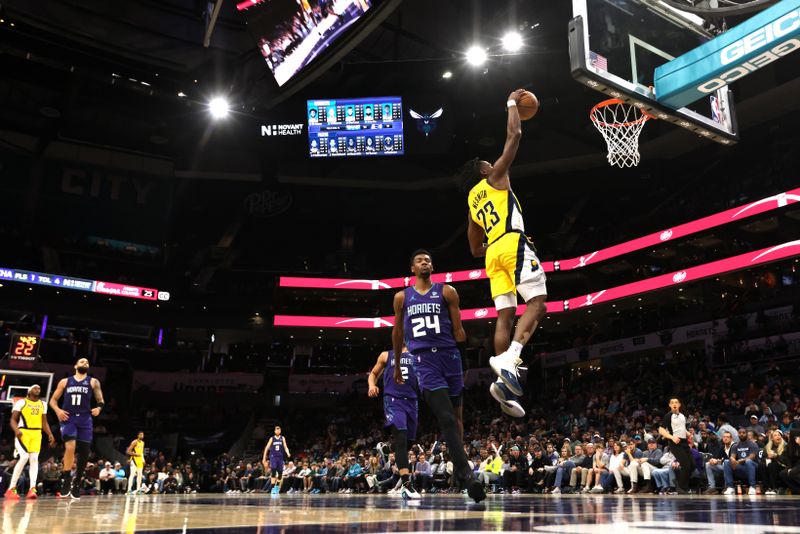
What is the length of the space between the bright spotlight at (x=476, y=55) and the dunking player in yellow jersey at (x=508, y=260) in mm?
14678

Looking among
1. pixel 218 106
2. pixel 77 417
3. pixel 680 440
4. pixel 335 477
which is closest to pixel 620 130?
pixel 680 440

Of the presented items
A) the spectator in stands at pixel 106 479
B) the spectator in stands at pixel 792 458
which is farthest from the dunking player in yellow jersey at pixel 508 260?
the spectator in stands at pixel 106 479

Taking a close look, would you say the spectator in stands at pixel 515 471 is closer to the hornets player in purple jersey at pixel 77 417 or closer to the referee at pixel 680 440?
the referee at pixel 680 440

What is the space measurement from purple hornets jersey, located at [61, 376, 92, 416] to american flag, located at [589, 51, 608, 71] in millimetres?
7570

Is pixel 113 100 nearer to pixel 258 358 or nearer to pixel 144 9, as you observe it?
pixel 144 9

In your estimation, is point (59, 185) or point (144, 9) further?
point (59, 185)

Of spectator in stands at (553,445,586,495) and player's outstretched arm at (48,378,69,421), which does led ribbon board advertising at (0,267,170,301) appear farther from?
spectator in stands at (553,445,586,495)

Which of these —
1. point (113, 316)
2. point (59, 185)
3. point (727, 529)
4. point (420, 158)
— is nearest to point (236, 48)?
point (420, 158)

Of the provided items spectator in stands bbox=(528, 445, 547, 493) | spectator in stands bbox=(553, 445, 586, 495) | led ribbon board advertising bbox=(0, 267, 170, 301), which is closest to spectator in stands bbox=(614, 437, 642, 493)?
spectator in stands bbox=(553, 445, 586, 495)

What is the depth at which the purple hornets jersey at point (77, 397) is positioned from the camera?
336 inches

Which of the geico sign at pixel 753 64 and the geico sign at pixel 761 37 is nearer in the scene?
the geico sign at pixel 761 37

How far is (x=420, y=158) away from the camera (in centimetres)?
2391

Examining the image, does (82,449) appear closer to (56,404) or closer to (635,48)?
(56,404)

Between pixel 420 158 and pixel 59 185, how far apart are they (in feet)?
51.7
